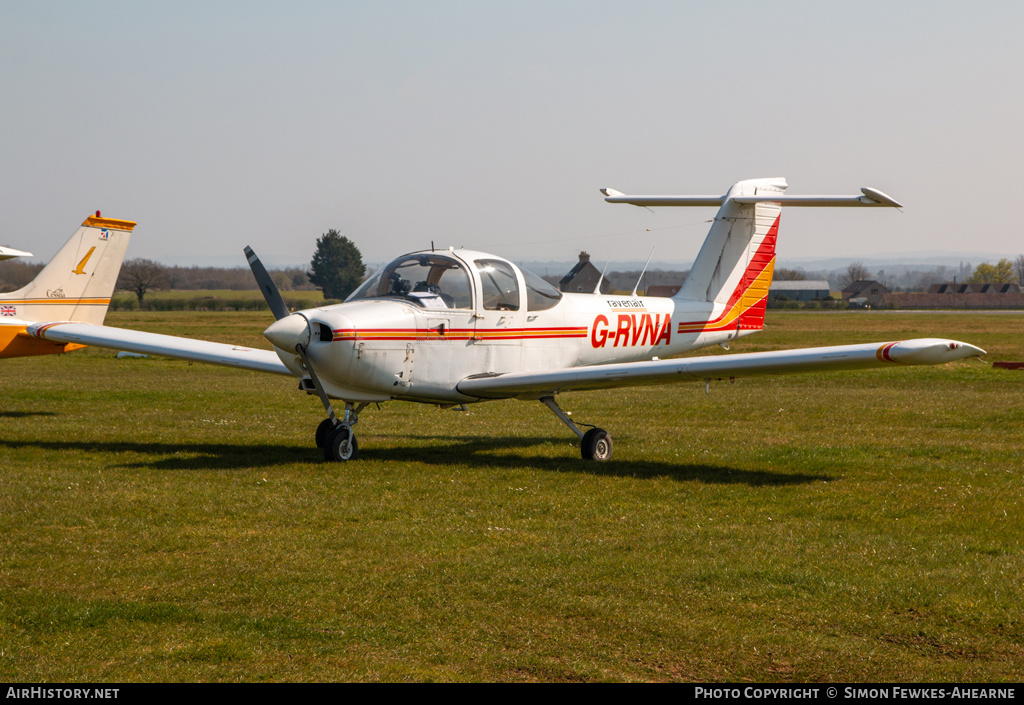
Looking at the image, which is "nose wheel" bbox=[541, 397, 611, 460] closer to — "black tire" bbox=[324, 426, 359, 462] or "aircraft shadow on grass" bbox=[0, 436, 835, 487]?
"aircraft shadow on grass" bbox=[0, 436, 835, 487]

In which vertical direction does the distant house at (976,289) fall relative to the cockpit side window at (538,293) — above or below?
above

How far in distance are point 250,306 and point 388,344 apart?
76.2 metres

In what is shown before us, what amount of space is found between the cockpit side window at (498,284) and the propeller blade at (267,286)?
7.97 feet

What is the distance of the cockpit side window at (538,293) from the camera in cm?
1299

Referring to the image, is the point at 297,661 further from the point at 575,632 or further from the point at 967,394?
the point at 967,394

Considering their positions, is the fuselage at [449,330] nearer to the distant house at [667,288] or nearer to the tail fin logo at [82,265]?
the distant house at [667,288]

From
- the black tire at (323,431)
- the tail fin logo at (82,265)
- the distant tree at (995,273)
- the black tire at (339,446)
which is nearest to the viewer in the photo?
the black tire at (339,446)

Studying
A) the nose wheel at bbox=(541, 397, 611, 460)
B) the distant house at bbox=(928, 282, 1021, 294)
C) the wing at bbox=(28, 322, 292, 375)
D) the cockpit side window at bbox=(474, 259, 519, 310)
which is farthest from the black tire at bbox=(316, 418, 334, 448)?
the distant house at bbox=(928, 282, 1021, 294)

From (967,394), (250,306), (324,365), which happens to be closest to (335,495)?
(324,365)

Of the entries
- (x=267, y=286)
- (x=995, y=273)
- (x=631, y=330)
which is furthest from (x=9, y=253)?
(x=995, y=273)

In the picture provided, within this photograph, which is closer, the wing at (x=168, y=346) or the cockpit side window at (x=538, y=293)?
the cockpit side window at (x=538, y=293)

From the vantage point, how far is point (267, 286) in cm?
1235

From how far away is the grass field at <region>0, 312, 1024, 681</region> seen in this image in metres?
5.27

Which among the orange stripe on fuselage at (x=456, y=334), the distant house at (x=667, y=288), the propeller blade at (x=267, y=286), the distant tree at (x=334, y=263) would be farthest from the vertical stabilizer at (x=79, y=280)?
the distant tree at (x=334, y=263)
